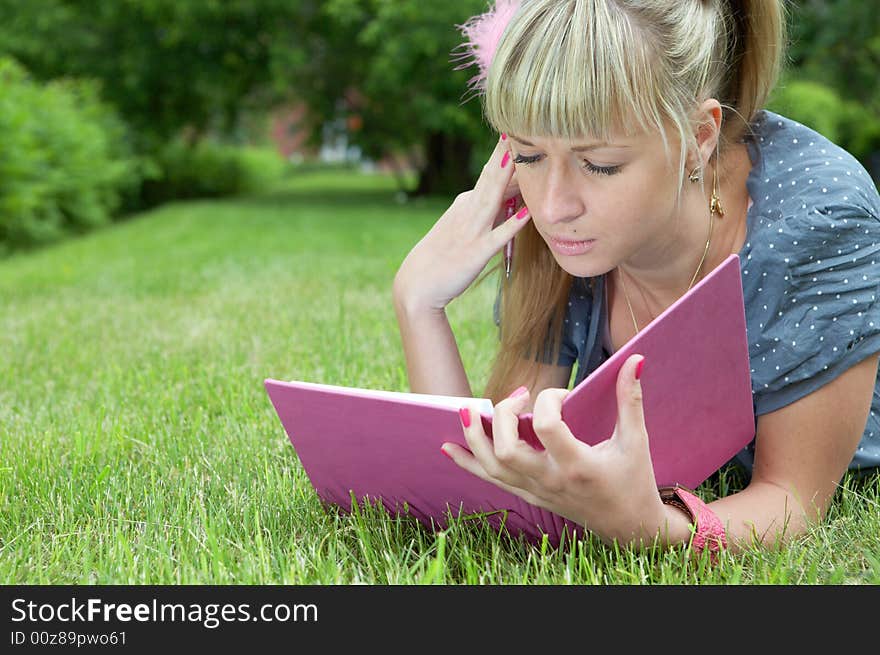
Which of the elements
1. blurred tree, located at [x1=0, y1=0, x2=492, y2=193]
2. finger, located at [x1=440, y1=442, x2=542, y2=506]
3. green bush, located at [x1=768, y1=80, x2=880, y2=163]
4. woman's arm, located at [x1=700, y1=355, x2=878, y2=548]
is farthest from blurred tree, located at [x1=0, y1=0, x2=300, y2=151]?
finger, located at [x1=440, y1=442, x2=542, y2=506]

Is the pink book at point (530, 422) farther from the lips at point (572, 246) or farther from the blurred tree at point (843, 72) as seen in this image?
the blurred tree at point (843, 72)

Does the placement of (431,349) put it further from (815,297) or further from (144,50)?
(144,50)

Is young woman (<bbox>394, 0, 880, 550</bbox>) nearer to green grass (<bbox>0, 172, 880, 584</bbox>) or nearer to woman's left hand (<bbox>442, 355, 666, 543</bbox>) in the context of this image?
woman's left hand (<bbox>442, 355, 666, 543</bbox>)

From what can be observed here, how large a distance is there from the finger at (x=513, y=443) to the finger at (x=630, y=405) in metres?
0.13

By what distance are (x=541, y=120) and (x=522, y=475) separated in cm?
62

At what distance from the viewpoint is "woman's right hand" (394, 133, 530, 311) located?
2.18 meters

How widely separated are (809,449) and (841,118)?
15.4 m

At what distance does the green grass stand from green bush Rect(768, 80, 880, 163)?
385 inches

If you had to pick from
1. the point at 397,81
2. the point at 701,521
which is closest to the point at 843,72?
the point at 397,81

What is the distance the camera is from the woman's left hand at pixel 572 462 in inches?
55.0

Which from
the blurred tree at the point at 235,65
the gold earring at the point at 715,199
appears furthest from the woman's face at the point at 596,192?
the blurred tree at the point at 235,65

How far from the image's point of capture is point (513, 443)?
4.71 feet
